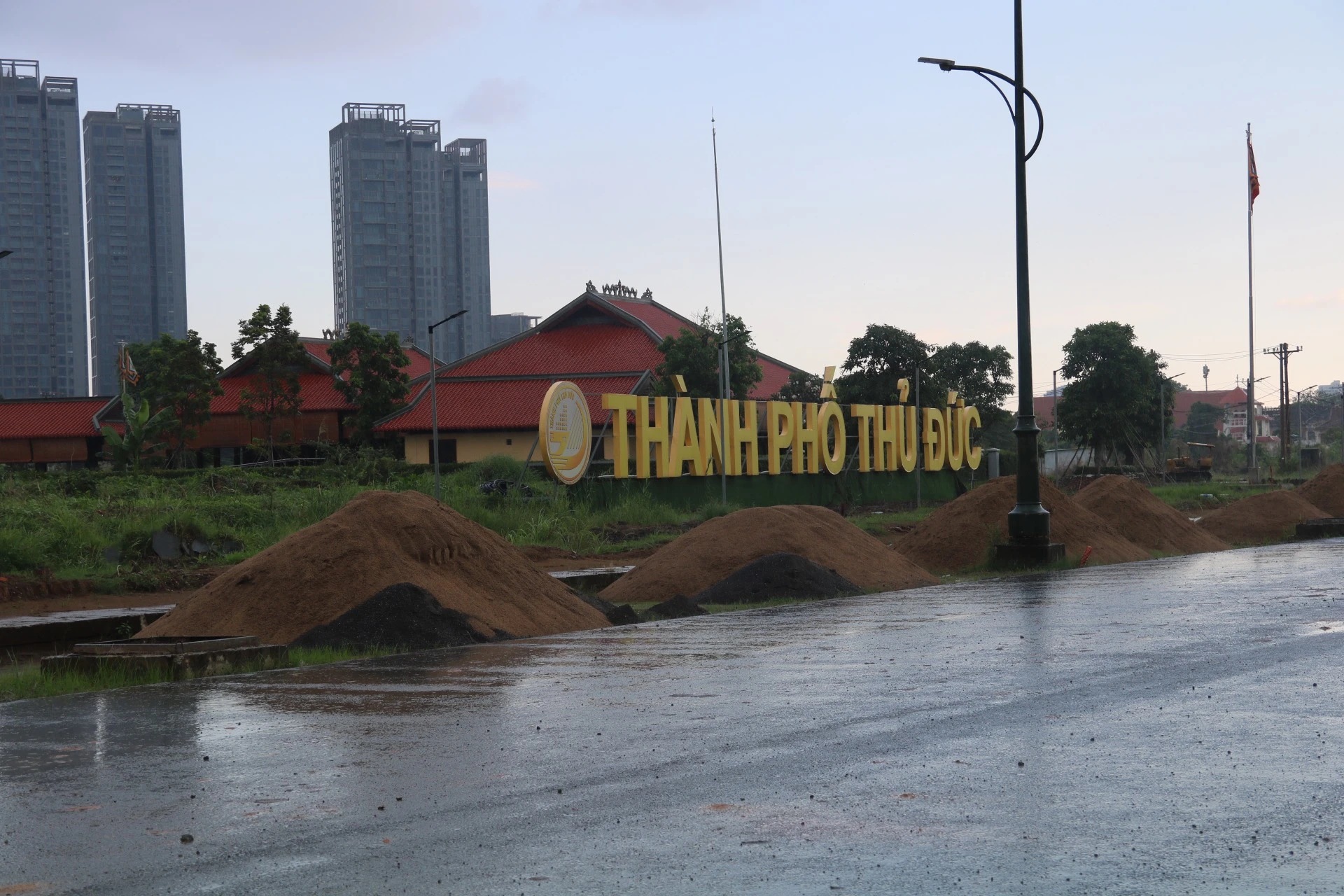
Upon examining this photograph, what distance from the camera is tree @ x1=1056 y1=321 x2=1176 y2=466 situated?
263 ft

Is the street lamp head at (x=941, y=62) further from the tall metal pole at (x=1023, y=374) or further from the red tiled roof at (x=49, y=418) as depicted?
the red tiled roof at (x=49, y=418)

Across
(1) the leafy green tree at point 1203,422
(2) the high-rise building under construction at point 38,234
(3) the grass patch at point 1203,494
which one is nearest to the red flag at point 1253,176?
(3) the grass patch at point 1203,494

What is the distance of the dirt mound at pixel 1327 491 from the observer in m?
42.3

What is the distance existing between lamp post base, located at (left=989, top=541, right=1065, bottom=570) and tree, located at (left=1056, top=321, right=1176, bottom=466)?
5904cm

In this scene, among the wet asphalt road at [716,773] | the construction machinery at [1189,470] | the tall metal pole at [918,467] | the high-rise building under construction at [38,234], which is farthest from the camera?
the high-rise building under construction at [38,234]

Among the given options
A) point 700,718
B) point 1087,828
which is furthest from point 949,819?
point 700,718

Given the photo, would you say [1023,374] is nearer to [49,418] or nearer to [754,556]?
[754,556]

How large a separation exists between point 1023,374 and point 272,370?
47.5 metres

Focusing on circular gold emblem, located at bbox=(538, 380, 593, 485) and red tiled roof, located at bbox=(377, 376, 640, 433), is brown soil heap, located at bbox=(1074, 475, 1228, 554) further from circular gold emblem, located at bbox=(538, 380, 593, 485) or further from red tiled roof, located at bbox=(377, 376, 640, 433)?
red tiled roof, located at bbox=(377, 376, 640, 433)

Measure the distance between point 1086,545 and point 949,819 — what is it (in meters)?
20.2

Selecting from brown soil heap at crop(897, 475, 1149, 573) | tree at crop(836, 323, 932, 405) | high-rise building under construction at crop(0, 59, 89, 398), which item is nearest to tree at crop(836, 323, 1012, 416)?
tree at crop(836, 323, 932, 405)

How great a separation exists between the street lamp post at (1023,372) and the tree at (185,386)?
4800cm

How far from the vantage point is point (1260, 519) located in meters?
34.8

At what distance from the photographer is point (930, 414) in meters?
58.7
